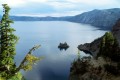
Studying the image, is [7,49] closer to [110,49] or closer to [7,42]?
[7,42]

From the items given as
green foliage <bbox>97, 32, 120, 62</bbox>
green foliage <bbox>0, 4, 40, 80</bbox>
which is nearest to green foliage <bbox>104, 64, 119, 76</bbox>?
green foliage <bbox>97, 32, 120, 62</bbox>

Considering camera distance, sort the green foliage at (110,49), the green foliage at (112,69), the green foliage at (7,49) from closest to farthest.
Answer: the green foliage at (7,49)
the green foliage at (112,69)
the green foliage at (110,49)

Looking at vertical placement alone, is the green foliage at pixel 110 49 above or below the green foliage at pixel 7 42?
below

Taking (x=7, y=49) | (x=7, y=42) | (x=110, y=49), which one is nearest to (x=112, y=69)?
(x=110, y=49)

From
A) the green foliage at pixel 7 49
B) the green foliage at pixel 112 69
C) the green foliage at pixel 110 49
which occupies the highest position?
the green foliage at pixel 7 49

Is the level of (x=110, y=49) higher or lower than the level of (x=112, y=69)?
higher

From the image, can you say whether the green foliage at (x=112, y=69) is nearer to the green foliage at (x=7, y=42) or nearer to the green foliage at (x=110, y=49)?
the green foliage at (x=110, y=49)

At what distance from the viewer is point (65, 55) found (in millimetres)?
194375

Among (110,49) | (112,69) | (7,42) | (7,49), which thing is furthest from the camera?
(110,49)

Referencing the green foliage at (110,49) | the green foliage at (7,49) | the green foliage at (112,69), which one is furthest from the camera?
the green foliage at (110,49)

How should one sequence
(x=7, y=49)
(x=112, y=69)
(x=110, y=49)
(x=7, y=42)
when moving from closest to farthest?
(x=7, y=49) → (x=7, y=42) → (x=112, y=69) → (x=110, y=49)

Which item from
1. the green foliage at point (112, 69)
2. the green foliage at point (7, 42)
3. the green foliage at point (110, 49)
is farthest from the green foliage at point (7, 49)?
the green foliage at point (110, 49)

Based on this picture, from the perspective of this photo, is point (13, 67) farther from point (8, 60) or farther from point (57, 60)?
point (57, 60)

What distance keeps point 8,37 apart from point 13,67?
15.3 feet
